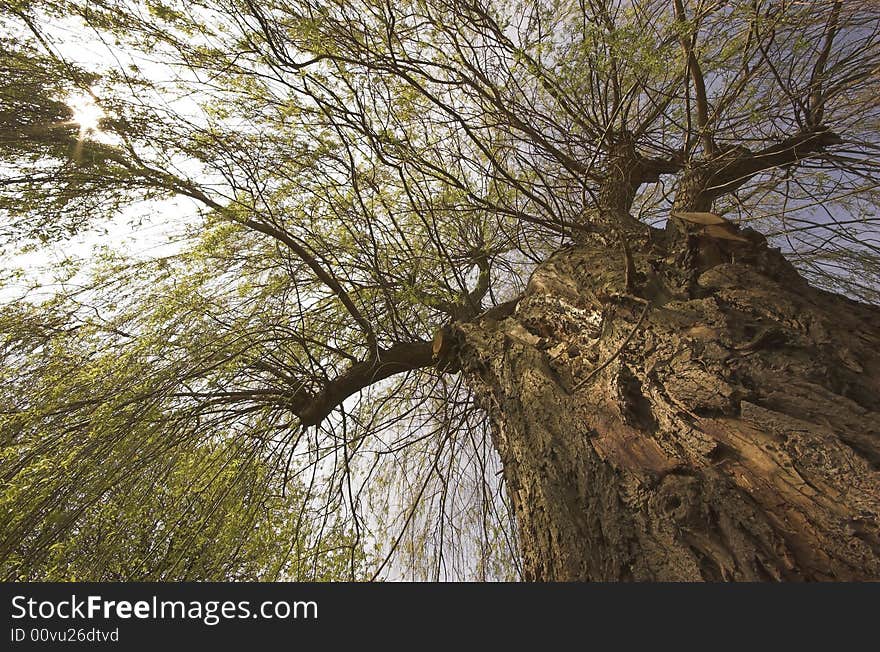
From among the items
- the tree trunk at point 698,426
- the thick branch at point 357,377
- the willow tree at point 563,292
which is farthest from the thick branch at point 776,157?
the thick branch at point 357,377

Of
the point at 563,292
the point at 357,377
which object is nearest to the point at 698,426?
the point at 563,292

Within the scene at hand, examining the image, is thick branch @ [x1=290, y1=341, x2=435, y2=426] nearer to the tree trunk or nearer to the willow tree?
the willow tree

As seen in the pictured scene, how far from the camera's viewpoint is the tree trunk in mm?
858

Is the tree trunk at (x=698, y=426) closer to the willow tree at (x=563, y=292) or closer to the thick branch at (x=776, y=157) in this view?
the willow tree at (x=563, y=292)

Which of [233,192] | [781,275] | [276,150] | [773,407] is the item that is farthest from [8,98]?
[781,275]

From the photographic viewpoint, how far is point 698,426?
1100mm

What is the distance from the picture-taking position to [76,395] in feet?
5.27

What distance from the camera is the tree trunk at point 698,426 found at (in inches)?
33.8

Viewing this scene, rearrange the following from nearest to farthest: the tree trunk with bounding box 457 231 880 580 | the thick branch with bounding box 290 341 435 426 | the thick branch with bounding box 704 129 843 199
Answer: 1. the tree trunk with bounding box 457 231 880 580
2. the thick branch with bounding box 704 129 843 199
3. the thick branch with bounding box 290 341 435 426

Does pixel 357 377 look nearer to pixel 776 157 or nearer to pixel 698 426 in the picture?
pixel 698 426

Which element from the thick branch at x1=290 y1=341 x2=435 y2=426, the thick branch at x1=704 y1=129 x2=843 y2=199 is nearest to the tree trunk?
the thick branch at x1=704 y1=129 x2=843 y2=199

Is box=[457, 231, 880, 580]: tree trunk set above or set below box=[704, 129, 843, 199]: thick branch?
below

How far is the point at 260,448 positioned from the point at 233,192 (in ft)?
3.85

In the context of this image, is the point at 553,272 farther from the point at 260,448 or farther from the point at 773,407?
the point at 260,448
